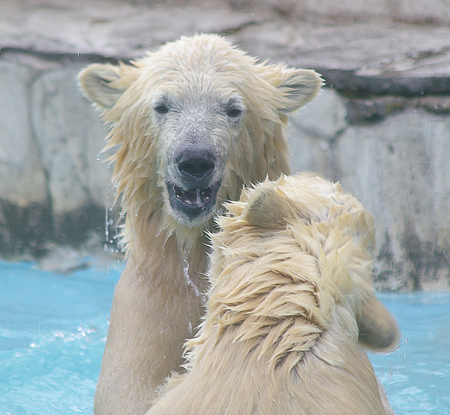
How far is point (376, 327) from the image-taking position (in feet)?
5.61

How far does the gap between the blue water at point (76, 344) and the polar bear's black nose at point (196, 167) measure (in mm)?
1912

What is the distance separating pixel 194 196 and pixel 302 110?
3293mm

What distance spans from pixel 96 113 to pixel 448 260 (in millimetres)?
3603

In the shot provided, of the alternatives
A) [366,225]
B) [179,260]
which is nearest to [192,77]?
[179,260]

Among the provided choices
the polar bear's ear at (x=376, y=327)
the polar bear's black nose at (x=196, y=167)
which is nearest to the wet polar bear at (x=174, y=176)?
the polar bear's black nose at (x=196, y=167)

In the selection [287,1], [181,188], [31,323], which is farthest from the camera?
[287,1]

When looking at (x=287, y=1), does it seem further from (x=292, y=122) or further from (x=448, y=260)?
(x=448, y=260)

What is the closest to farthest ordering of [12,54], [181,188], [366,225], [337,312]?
[337,312]
[366,225]
[181,188]
[12,54]

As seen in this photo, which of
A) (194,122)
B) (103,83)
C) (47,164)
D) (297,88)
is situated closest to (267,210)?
(194,122)

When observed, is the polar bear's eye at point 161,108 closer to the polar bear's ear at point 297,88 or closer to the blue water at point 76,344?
the polar bear's ear at point 297,88

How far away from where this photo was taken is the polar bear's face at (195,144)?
7.97 ft

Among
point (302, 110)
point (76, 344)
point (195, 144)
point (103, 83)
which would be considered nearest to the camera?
point (195, 144)

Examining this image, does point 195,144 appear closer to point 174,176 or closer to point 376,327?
point 174,176

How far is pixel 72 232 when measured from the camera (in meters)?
5.93
